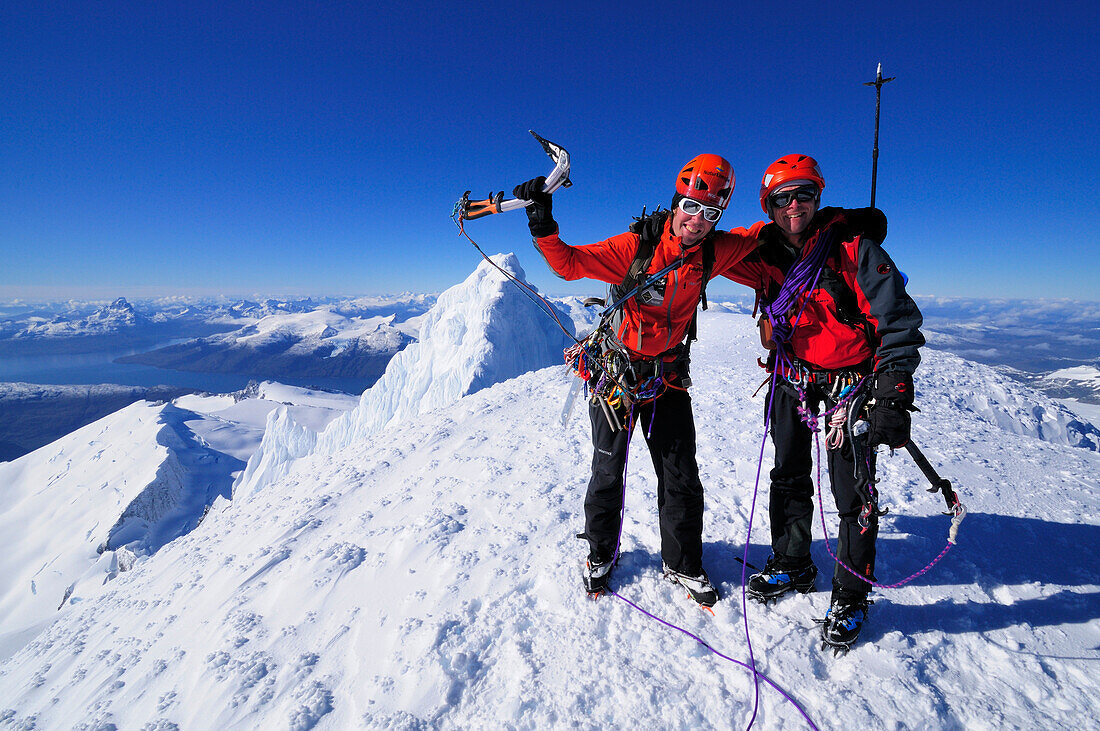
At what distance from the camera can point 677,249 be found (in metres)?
2.95

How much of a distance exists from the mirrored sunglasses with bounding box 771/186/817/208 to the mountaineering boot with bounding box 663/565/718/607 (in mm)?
2771

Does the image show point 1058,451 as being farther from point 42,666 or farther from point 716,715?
point 42,666

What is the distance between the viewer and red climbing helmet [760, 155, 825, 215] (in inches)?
107

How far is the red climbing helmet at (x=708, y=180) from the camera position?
2.73 meters

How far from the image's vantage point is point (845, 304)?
273 centimetres

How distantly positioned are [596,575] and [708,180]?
3.00 metres

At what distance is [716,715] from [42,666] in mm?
5999

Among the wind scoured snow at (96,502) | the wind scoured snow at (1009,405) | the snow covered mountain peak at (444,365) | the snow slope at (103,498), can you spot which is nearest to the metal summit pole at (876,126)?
the wind scoured snow at (1009,405)

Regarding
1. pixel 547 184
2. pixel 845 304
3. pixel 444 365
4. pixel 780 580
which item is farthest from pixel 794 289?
pixel 444 365

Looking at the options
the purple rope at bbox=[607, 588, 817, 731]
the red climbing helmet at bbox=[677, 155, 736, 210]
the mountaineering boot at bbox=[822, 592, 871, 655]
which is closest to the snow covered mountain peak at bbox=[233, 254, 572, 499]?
the purple rope at bbox=[607, 588, 817, 731]

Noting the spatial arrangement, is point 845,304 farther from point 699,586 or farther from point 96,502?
point 96,502

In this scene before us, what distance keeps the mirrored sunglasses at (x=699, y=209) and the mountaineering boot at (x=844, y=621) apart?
270 centimetres

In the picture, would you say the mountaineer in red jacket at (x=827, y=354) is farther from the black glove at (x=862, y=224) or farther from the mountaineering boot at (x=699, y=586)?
the mountaineering boot at (x=699, y=586)

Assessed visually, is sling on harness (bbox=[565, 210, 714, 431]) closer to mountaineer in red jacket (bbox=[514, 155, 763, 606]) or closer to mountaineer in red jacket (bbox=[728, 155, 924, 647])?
mountaineer in red jacket (bbox=[514, 155, 763, 606])
